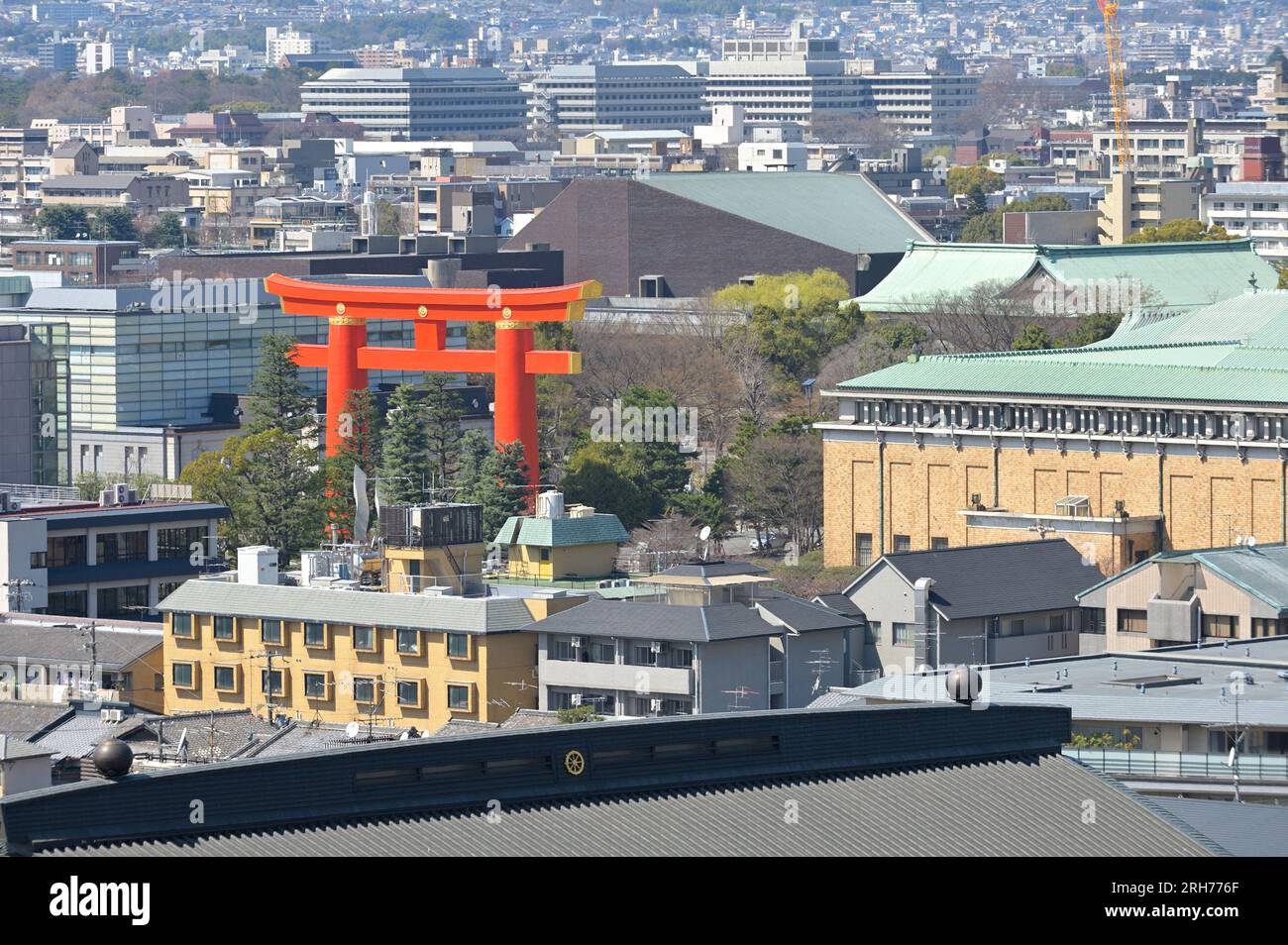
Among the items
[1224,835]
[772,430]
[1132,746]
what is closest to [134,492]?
[772,430]

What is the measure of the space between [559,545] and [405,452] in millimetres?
18714

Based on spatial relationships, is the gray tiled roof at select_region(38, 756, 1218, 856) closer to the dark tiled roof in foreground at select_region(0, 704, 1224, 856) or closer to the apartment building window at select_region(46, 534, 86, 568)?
the dark tiled roof in foreground at select_region(0, 704, 1224, 856)

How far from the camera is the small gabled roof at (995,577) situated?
64875 millimetres

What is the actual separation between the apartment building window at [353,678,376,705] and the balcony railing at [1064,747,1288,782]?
1767cm

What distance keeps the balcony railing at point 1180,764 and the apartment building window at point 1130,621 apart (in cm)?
1656

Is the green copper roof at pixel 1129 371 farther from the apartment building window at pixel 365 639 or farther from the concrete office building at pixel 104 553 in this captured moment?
the apartment building window at pixel 365 639

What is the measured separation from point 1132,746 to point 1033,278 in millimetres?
64608

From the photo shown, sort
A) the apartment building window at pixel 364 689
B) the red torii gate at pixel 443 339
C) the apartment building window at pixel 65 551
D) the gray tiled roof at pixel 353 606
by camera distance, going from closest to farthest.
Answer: the gray tiled roof at pixel 353 606 → the apartment building window at pixel 364 689 → the apartment building window at pixel 65 551 → the red torii gate at pixel 443 339

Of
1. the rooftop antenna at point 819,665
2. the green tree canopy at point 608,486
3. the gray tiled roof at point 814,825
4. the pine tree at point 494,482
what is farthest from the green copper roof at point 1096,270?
the gray tiled roof at point 814,825

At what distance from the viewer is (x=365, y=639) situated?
6228 cm

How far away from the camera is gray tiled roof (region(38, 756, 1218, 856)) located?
34594 millimetres

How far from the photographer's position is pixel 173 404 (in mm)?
104062

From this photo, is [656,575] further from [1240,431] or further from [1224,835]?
[1224,835]

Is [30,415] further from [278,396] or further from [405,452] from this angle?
[405,452]
